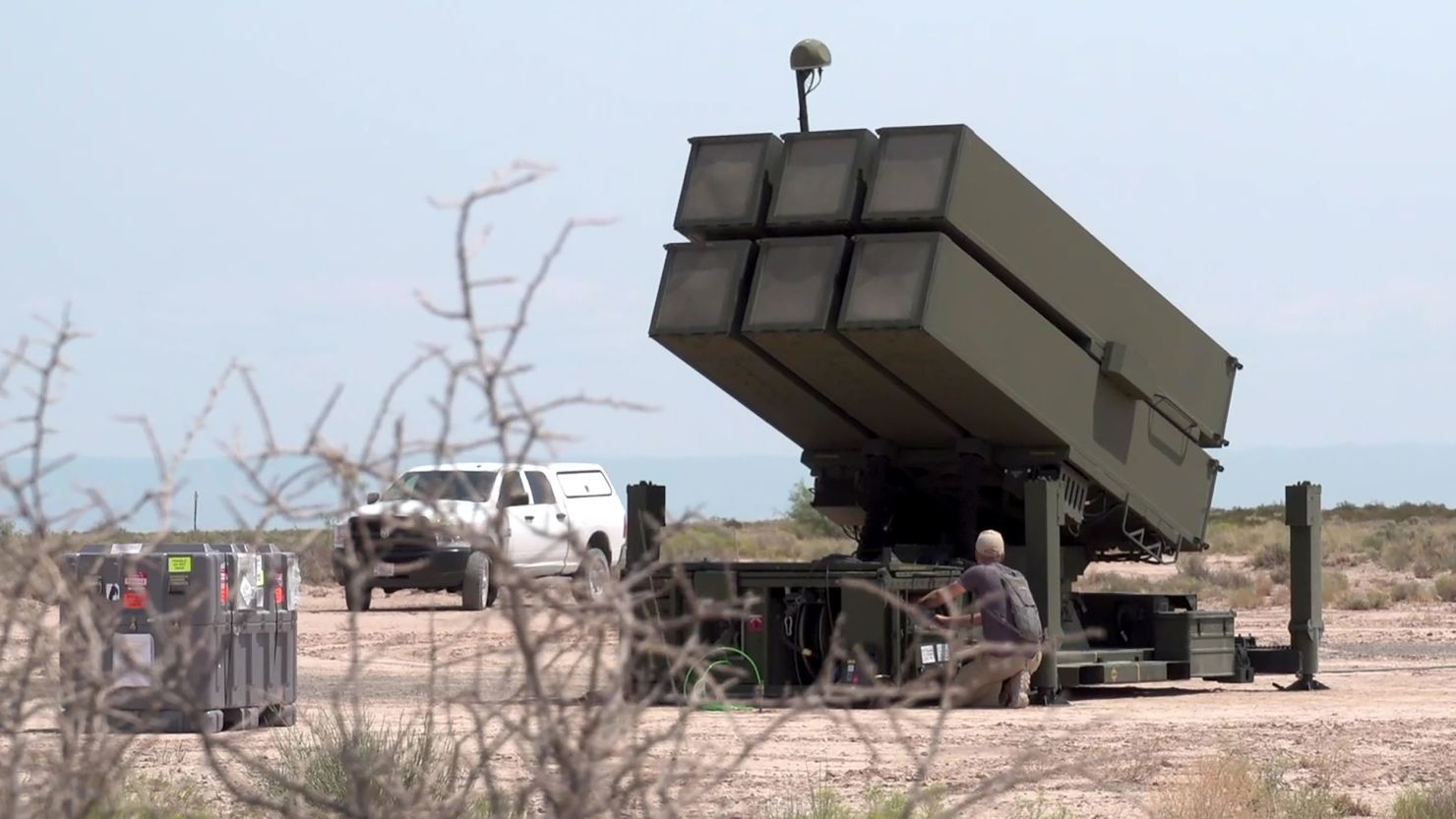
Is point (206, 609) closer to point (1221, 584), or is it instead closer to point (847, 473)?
point (847, 473)

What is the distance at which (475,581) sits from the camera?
24203 mm

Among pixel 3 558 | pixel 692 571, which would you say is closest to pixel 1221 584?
pixel 692 571

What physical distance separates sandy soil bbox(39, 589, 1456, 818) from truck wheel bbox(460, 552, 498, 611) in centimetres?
408

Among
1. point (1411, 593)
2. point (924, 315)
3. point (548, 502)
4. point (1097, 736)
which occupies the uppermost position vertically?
point (924, 315)

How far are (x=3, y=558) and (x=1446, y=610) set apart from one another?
2544cm

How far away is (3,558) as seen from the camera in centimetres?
546

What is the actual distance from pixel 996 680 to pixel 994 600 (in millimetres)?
982

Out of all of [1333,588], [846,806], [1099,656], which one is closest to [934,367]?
[1099,656]

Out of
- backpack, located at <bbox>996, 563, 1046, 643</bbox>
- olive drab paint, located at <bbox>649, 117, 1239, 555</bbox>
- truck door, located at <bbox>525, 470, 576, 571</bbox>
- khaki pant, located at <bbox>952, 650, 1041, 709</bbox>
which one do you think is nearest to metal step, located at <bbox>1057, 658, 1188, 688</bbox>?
khaki pant, located at <bbox>952, 650, 1041, 709</bbox>

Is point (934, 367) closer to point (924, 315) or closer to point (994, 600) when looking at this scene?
point (924, 315)

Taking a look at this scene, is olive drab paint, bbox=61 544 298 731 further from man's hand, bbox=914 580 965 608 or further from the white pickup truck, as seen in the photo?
the white pickup truck

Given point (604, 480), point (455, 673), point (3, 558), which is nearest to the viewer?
point (3, 558)

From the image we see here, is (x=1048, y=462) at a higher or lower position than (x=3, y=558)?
higher

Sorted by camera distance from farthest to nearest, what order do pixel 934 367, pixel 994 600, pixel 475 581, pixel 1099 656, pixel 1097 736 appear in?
pixel 475 581 → pixel 1099 656 → pixel 934 367 → pixel 994 600 → pixel 1097 736
